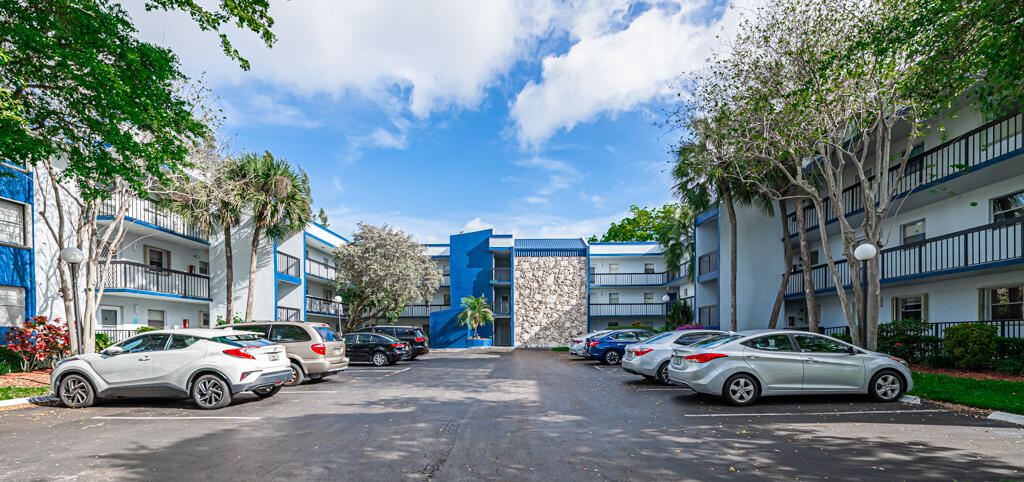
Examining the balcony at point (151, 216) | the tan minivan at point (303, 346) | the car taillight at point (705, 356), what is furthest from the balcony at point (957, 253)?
the balcony at point (151, 216)

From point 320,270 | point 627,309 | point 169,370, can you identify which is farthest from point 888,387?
point 627,309

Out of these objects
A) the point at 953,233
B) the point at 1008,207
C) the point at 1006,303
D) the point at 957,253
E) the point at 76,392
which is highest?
the point at 1008,207

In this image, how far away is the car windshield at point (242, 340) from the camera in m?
10.7

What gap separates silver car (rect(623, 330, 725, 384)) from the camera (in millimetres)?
14047

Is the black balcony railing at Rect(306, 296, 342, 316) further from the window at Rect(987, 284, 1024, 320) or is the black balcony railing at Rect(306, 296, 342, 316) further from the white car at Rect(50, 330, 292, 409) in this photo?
the window at Rect(987, 284, 1024, 320)

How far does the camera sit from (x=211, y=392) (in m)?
10.4

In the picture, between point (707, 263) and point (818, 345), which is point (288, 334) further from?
point (707, 263)

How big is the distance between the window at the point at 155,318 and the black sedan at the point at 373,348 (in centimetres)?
939

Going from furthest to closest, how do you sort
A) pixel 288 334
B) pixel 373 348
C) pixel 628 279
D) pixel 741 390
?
pixel 628 279 < pixel 373 348 < pixel 288 334 < pixel 741 390

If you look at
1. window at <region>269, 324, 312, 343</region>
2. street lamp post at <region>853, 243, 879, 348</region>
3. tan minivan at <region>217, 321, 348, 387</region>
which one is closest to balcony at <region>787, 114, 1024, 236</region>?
street lamp post at <region>853, 243, 879, 348</region>

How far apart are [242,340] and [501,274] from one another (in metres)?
31.7

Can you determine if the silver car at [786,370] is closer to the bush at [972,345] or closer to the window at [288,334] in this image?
the bush at [972,345]

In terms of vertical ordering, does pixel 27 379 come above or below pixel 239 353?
below

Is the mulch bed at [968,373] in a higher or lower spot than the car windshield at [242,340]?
lower
